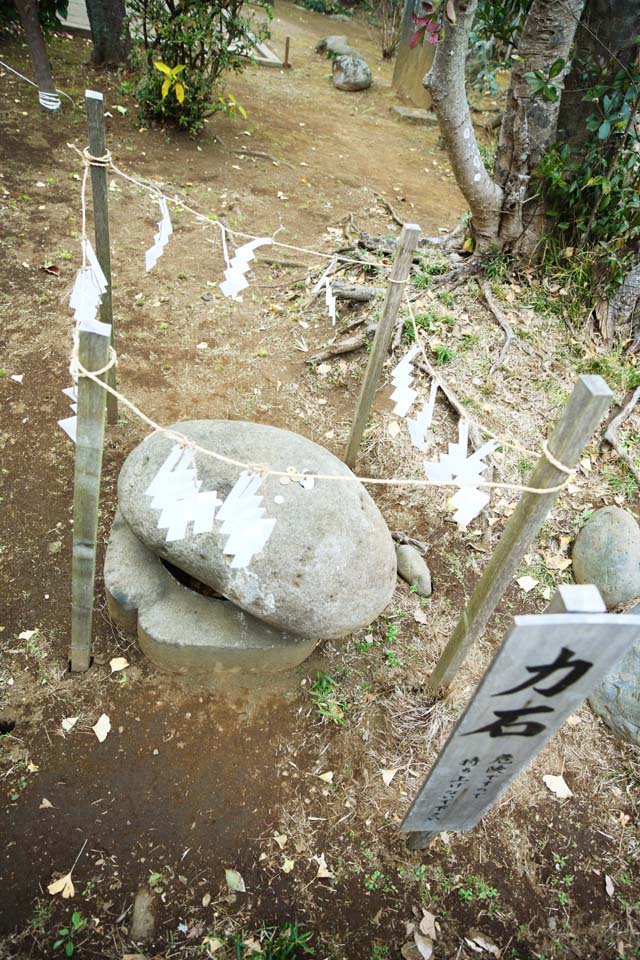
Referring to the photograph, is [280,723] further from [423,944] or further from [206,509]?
[206,509]

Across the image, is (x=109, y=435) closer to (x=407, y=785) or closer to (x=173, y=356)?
(x=173, y=356)

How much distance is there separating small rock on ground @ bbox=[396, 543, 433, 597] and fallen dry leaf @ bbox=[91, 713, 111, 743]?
187 cm

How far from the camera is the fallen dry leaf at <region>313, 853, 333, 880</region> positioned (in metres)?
2.43

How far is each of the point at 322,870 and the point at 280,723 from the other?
0.65 metres

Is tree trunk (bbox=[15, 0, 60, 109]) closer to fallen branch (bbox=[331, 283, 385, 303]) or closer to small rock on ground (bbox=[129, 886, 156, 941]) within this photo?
fallen branch (bbox=[331, 283, 385, 303])

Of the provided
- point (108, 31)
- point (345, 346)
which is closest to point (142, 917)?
point (345, 346)

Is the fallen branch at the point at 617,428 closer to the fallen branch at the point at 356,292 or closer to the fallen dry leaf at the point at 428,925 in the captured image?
the fallen branch at the point at 356,292

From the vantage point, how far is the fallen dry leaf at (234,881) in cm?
235

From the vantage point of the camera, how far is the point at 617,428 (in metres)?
4.64

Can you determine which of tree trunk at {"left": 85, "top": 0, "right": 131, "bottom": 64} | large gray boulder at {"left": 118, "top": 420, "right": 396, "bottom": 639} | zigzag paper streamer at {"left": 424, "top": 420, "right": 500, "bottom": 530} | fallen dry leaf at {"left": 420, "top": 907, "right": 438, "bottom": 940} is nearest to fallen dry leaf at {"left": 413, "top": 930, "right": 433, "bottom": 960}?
fallen dry leaf at {"left": 420, "top": 907, "right": 438, "bottom": 940}

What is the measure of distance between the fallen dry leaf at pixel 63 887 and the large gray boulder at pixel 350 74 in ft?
47.2

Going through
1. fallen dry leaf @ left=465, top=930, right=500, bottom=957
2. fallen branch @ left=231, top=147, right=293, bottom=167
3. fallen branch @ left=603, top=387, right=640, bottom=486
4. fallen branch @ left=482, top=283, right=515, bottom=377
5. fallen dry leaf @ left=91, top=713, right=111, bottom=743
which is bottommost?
fallen dry leaf @ left=91, top=713, right=111, bottom=743

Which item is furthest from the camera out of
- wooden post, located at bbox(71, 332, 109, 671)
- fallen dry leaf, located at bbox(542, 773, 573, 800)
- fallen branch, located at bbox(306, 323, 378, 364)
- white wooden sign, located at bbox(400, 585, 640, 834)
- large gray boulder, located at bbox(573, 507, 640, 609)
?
fallen branch, located at bbox(306, 323, 378, 364)

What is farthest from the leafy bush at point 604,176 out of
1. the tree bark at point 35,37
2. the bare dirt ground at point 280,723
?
the tree bark at point 35,37
